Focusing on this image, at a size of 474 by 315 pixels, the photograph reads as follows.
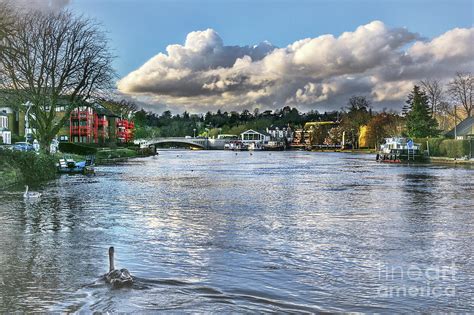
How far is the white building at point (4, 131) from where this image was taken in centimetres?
8851

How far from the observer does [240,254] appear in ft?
45.3

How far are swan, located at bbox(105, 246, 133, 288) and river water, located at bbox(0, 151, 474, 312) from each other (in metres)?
0.19

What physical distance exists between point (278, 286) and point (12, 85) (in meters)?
Answer: 46.8

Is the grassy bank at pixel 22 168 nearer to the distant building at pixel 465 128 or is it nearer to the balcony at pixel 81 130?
the balcony at pixel 81 130

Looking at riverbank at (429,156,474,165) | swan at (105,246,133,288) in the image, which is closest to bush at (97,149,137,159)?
riverbank at (429,156,474,165)

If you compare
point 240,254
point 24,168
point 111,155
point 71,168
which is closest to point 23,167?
point 24,168

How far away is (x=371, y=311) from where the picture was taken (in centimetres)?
934

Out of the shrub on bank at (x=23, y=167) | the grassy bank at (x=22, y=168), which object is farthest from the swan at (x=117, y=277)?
the shrub on bank at (x=23, y=167)

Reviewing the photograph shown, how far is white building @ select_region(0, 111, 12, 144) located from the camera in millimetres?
88512

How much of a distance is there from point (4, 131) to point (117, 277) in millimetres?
87657

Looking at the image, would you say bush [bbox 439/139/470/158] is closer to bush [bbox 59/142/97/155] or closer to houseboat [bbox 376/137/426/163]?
houseboat [bbox 376/137/426/163]

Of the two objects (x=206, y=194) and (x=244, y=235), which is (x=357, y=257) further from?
(x=206, y=194)

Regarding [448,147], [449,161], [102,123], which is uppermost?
[102,123]

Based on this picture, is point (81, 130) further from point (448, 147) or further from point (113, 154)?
point (448, 147)
